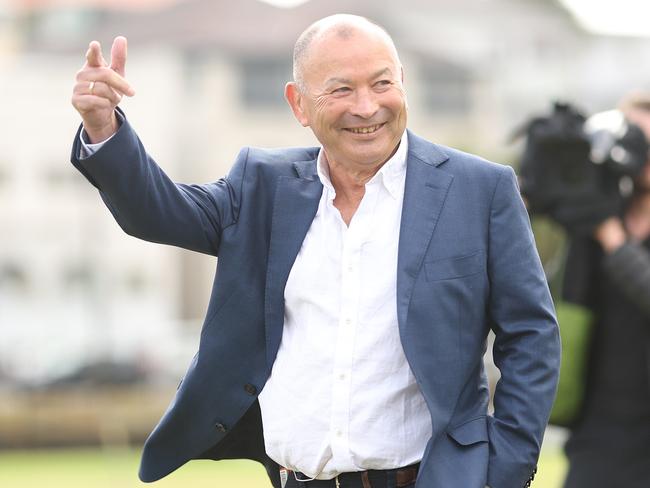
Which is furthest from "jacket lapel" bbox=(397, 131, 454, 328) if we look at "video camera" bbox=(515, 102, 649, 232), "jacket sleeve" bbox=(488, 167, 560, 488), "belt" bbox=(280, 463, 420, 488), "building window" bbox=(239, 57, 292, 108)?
"building window" bbox=(239, 57, 292, 108)

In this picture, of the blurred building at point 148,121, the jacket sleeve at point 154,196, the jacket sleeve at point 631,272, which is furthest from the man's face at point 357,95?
the blurred building at point 148,121

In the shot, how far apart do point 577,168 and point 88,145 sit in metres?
2.59

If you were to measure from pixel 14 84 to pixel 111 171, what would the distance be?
51986mm

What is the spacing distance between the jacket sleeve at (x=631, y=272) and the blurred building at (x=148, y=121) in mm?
43438

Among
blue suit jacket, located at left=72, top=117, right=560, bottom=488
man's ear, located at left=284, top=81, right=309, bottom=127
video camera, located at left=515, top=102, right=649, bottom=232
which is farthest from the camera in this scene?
video camera, located at left=515, top=102, right=649, bottom=232

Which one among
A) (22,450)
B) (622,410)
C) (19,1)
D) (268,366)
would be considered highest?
(19,1)

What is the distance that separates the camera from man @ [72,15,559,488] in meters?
3.84

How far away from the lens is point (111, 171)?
3.74 metres

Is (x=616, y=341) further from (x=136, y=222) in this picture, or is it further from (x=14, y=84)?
(x=14, y=84)

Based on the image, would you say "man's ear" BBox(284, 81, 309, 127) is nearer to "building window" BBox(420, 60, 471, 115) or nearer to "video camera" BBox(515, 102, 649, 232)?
"video camera" BBox(515, 102, 649, 232)

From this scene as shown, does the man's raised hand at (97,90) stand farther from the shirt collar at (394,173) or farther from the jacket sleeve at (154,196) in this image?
the shirt collar at (394,173)

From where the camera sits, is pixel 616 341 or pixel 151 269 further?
pixel 151 269

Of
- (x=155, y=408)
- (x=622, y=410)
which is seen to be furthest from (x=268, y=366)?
(x=155, y=408)

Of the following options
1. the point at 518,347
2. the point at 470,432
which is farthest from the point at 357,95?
the point at 470,432
